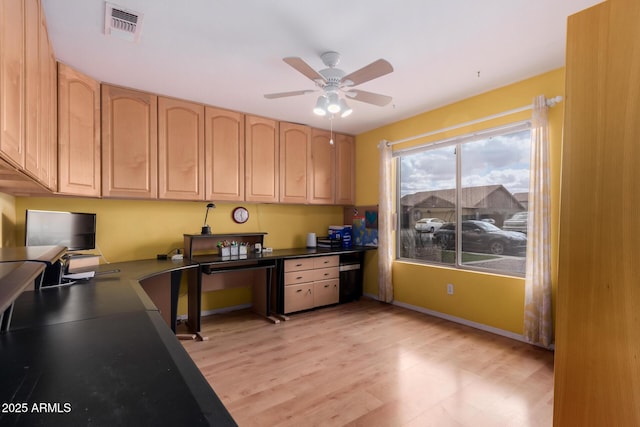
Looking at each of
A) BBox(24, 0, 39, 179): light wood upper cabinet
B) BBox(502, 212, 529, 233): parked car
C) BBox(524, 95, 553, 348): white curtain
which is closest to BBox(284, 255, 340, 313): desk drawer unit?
BBox(502, 212, 529, 233): parked car

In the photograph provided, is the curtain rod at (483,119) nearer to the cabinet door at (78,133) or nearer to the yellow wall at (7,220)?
the cabinet door at (78,133)

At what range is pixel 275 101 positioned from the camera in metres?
3.34

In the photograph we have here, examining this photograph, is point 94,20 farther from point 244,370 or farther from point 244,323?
point 244,323

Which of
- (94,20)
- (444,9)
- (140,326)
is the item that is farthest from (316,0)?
(140,326)

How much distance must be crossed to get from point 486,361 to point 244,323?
8.08 feet

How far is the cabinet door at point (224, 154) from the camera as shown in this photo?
11.2 ft

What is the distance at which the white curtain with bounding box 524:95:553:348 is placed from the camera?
267 centimetres

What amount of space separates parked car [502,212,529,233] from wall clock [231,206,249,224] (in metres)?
3.06

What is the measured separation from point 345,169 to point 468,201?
72.9 inches

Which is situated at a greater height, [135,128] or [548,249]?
[135,128]

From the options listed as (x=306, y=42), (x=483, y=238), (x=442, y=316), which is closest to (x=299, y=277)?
(x=442, y=316)

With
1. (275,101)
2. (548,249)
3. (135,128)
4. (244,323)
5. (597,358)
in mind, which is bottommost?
(244,323)

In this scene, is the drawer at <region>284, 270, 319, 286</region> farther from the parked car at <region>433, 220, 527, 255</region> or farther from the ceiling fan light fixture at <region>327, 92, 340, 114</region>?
the ceiling fan light fixture at <region>327, 92, 340, 114</region>

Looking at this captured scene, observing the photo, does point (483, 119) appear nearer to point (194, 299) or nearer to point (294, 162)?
point (294, 162)
